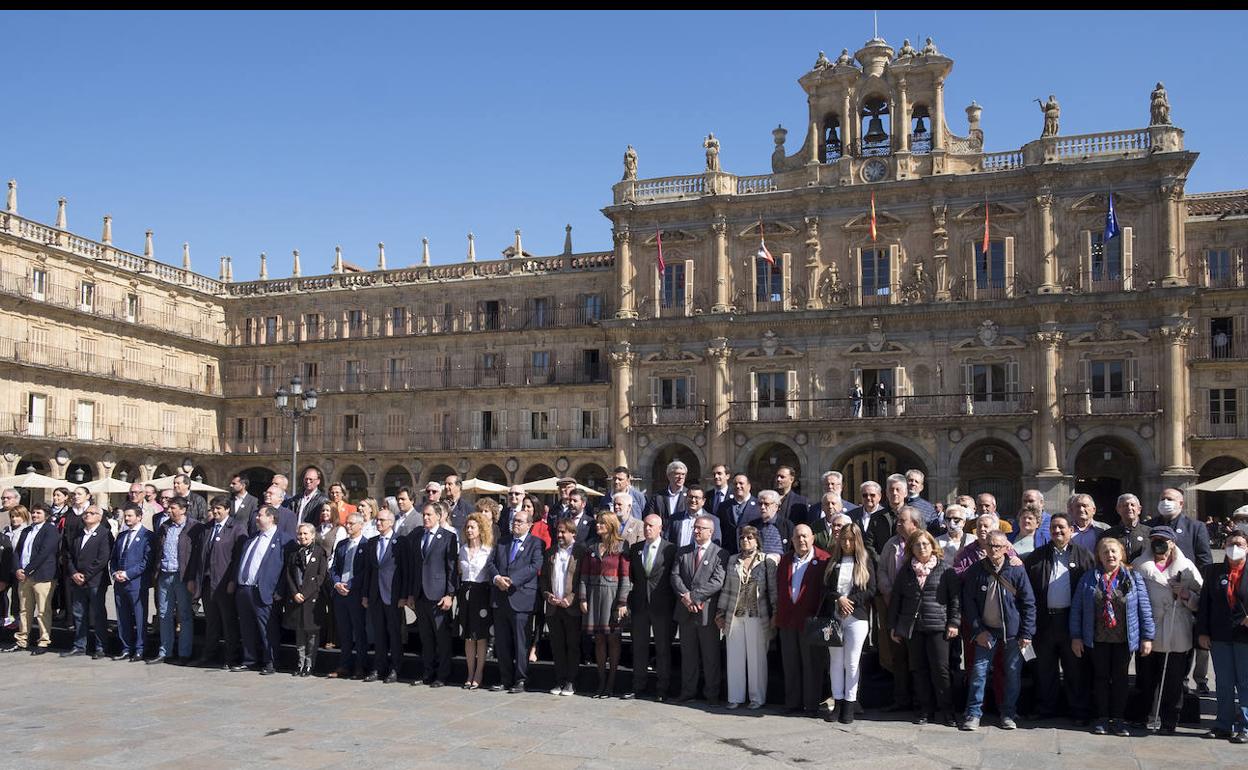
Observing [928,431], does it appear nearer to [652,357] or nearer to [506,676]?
[652,357]

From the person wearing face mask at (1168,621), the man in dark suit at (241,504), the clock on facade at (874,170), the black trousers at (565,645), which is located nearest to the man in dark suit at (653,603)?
the black trousers at (565,645)

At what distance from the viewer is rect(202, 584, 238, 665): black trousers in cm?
1280

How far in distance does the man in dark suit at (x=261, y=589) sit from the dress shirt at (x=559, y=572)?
10.6ft

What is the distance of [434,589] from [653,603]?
2267 millimetres

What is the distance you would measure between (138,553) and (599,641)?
6.06 metres

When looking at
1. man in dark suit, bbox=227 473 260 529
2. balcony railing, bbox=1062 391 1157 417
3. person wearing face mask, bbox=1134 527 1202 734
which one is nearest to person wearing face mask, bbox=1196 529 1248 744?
person wearing face mask, bbox=1134 527 1202 734

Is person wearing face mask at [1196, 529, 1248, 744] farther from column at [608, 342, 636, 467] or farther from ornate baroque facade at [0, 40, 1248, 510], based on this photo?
column at [608, 342, 636, 467]

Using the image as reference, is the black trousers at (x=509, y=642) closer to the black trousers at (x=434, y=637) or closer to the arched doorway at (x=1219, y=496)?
the black trousers at (x=434, y=637)

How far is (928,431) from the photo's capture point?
3634cm

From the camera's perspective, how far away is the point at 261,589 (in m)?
12.5

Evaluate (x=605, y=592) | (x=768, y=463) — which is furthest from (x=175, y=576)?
(x=768, y=463)

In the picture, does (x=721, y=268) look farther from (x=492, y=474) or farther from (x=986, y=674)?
(x=986, y=674)
